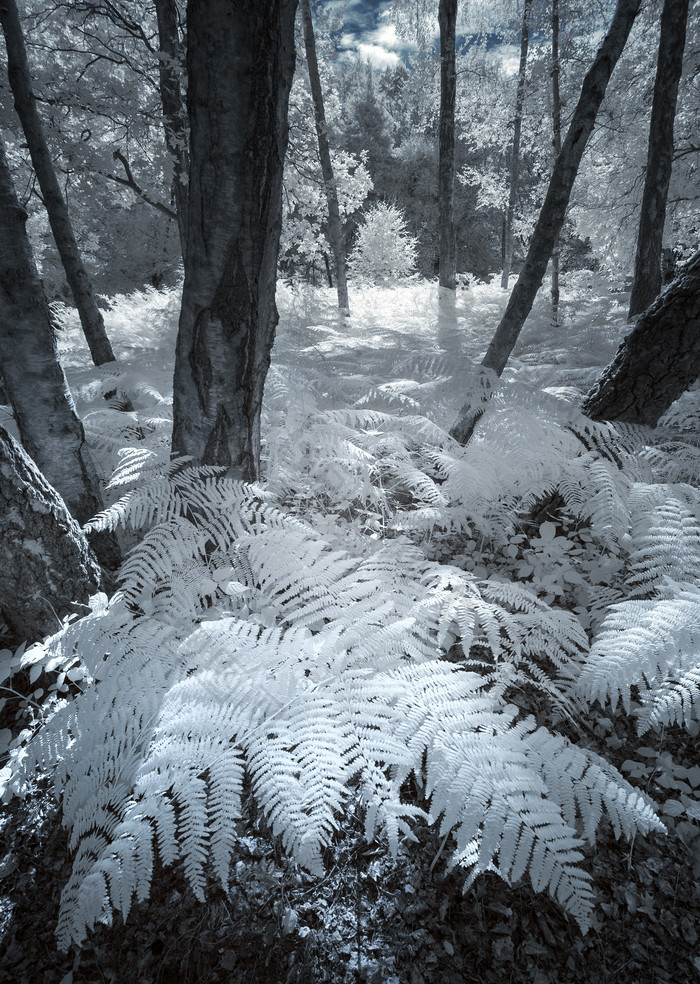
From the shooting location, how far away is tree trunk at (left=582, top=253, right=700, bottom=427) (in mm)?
2873

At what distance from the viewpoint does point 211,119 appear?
1836mm

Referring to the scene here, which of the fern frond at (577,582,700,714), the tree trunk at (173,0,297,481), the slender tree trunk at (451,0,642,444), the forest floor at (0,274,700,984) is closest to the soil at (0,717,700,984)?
the forest floor at (0,274,700,984)

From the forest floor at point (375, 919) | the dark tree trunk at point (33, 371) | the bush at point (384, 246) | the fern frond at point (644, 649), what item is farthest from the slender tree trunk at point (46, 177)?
the bush at point (384, 246)

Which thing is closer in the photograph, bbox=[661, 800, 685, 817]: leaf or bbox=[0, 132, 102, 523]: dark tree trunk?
bbox=[661, 800, 685, 817]: leaf

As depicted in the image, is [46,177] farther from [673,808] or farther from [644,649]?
[673,808]

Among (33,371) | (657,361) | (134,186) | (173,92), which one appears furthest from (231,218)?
(134,186)

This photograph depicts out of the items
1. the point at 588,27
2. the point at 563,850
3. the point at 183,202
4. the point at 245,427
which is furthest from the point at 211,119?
the point at 588,27

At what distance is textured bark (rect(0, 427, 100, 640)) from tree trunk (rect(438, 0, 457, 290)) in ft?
30.0

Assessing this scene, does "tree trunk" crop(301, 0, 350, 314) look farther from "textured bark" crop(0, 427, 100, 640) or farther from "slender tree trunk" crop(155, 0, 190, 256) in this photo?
"textured bark" crop(0, 427, 100, 640)

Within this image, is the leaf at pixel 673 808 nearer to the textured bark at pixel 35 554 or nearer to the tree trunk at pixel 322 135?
the textured bark at pixel 35 554

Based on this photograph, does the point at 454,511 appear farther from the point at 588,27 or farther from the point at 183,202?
the point at 588,27

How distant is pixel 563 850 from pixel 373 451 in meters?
2.39

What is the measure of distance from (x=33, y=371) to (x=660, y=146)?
6.92 m

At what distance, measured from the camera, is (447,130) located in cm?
834
